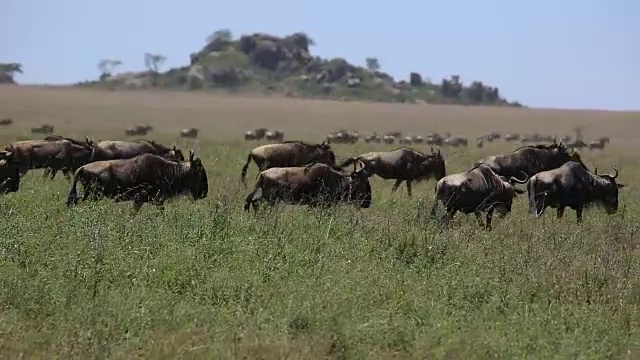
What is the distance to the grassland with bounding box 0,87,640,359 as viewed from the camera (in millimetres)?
5492

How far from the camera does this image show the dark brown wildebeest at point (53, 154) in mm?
15945

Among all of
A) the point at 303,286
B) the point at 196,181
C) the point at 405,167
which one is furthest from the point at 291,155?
the point at 303,286

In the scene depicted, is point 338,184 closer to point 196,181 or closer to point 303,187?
point 303,187

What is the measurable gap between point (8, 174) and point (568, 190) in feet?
26.5

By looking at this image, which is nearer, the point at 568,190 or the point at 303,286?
the point at 303,286

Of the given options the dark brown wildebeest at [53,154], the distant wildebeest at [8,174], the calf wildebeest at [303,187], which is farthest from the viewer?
the dark brown wildebeest at [53,154]

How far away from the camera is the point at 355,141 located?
36500 millimetres

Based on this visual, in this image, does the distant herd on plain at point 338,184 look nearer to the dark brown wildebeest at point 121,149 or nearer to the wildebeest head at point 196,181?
the wildebeest head at point 196,181

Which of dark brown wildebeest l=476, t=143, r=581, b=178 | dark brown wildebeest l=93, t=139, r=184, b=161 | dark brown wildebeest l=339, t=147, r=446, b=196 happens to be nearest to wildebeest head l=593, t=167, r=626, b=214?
dark brown wildebeest l=476, t=143, r=581, b=178

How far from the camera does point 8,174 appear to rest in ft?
38.2

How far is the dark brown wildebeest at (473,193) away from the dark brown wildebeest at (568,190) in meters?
0.98

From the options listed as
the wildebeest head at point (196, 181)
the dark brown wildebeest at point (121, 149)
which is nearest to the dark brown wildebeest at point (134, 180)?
the wildebeest head at point (196, 181)

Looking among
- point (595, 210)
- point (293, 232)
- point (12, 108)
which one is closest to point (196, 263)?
point (293, 232)

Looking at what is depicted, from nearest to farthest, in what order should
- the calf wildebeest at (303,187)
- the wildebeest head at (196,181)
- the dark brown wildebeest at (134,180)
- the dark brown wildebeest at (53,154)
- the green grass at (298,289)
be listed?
the green grass at (298,289) → the dark brown wildebeest at (134,180) → the calf wildebeest at (303,187) → the wildebeest head at (196,181) → the dark brown wildebeest at (53,154)
